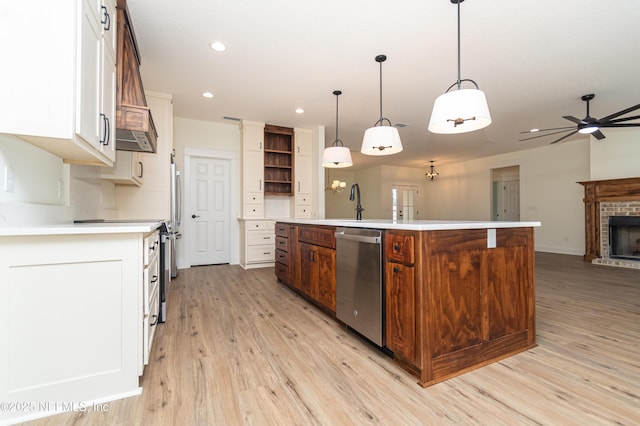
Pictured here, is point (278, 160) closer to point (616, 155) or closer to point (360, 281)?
point (360, 281)

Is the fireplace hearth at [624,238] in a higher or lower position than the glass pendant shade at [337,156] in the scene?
lower

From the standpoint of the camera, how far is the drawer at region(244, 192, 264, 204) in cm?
516

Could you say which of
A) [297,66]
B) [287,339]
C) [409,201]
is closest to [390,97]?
[297,66]

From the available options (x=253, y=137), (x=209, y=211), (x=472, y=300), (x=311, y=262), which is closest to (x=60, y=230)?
(x=311, y=262)

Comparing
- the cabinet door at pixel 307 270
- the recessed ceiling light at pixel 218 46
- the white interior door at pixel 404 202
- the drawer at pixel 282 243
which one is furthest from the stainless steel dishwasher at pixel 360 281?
the white interior door at pixel 404 202

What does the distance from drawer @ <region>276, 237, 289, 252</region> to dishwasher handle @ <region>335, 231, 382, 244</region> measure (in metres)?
1.31

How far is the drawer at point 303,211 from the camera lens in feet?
18.4

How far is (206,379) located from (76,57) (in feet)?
5.90

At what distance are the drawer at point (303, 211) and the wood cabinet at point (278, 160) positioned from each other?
356mm

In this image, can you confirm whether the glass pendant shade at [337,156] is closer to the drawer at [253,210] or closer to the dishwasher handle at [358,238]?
the dishwasher handle at [358,238]

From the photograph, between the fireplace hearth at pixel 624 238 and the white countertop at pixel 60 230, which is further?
the fireplace hearth at pixel 624 238

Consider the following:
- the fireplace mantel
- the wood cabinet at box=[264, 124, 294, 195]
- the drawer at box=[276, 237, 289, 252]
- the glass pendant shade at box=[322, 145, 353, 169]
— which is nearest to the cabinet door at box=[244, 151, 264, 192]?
the wood cabinet at box=[264, 124, 294, 195]

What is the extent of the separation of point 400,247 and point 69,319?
1762mm

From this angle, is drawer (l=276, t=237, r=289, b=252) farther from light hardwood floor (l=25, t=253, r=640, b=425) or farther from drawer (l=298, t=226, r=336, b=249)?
light hardwood floor (l=25, t=253, r=640, b=425)
